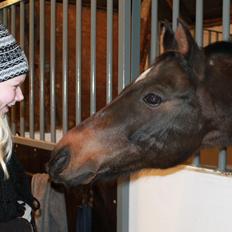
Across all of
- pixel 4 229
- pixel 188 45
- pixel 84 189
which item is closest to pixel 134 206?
pixel 84 189

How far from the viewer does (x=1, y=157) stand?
1406 millimetres

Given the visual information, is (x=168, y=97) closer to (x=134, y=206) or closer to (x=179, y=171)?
(x=179, y=171)

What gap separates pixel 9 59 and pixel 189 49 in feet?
2.01

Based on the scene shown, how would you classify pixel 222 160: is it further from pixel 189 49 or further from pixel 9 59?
pixel 9 59

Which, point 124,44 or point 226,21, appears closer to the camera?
point 226,21

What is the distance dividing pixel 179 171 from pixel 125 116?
1.51ft

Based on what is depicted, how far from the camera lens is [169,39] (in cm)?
145

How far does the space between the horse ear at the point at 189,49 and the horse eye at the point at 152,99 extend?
0.16 meters

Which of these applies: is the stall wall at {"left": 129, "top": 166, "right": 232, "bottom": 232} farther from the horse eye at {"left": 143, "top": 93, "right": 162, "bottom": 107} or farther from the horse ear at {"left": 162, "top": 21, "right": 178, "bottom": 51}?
the horse ear at {"left": 162, "top": 21, "right": 178, "bottom": 51}

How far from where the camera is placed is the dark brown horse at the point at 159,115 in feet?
4.54

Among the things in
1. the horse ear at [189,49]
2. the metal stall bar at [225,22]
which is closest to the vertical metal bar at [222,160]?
the metal stall bar at [225,22]

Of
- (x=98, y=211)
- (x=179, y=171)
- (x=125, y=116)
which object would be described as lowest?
(x=98, y=211)

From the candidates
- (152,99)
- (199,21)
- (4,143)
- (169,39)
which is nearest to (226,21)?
(199,21)

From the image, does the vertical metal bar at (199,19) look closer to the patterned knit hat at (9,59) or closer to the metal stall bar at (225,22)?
the metal stall bar at (225,22)
